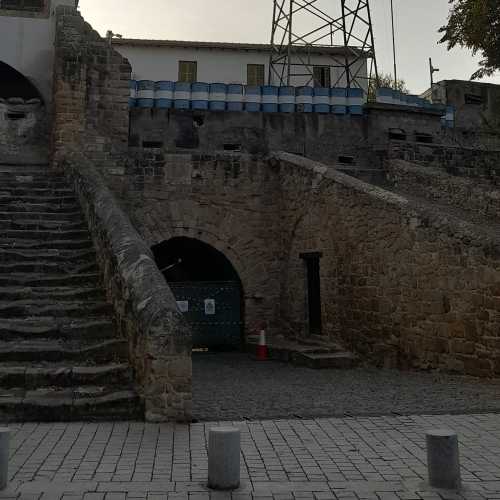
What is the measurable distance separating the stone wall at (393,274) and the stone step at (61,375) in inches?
188

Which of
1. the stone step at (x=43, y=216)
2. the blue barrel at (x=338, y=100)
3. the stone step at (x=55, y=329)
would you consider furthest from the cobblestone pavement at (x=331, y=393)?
the blue barrel at (x=338, y=100)

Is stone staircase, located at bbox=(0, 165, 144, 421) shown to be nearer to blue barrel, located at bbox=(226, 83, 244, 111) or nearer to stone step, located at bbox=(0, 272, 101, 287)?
stone step, located at bbox=(0, 272, 101, 287)

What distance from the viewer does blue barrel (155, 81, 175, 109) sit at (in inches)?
709

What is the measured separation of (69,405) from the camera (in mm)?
5016

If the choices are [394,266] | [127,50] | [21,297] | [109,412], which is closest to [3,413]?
[109,412]

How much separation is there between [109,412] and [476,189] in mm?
10331

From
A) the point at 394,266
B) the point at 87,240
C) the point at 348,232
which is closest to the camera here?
the point at 87,240

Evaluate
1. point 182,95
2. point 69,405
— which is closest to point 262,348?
point 69,405

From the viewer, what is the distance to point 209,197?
12688mm

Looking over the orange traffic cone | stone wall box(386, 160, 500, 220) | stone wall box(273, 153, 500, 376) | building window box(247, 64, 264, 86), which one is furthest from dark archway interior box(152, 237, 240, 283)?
building window box(247, 64, 264, 86)

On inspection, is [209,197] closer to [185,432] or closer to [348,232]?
[348,232]

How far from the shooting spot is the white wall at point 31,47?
14.6 metres

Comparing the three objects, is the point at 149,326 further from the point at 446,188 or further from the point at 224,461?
the point at 446,188

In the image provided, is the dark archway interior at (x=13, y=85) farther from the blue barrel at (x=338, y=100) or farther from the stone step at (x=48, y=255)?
the stone step at (x=48, y=255)
